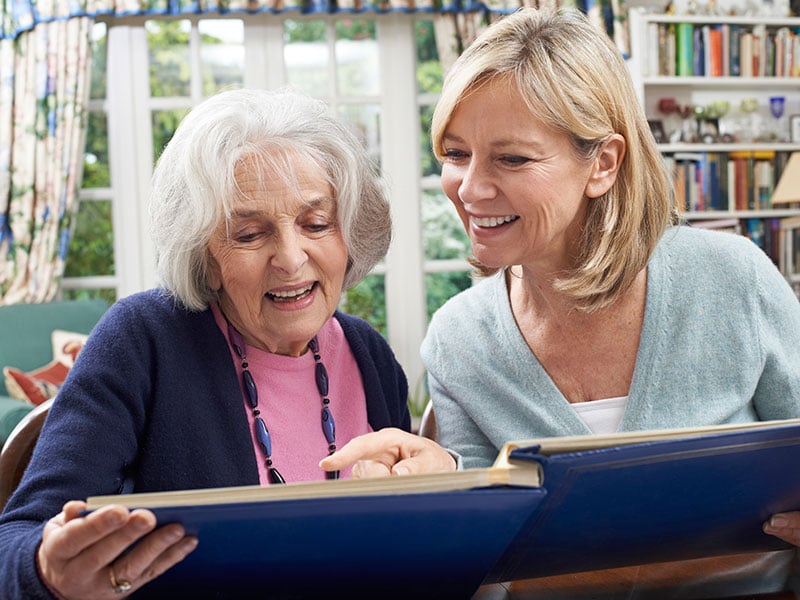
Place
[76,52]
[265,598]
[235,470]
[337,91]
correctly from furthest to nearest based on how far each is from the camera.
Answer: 1. [337,91]
2. [76,52]
3. [235,470]
4. [265,598]

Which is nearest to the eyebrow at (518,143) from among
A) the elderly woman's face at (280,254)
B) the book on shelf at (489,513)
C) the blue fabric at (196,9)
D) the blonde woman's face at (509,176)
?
the blonde woman's face at (509,176)

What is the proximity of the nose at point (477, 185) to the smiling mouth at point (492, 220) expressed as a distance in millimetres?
41

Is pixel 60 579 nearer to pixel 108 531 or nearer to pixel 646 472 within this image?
pixel 108 531

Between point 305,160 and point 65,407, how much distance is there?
414 mm

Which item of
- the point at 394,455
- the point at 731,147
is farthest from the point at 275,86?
the point at 394,455

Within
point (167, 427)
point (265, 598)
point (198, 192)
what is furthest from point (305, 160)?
point (265, 598)

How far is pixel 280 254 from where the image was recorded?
3.81 ft

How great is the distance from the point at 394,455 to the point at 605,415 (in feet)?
1.47

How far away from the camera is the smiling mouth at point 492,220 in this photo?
1.31 metres

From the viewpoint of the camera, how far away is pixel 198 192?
1.14m

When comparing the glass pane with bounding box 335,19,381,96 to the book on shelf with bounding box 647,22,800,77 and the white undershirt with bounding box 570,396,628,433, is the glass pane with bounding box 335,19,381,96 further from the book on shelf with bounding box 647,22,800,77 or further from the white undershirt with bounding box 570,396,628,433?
the white undershirt with bounding box 570,396,628,433

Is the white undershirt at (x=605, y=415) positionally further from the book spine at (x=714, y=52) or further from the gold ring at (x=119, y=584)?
the book spine at (x=714, y=52)

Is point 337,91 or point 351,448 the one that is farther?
point 337,91

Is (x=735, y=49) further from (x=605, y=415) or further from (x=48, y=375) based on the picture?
(x=605, y=415)
